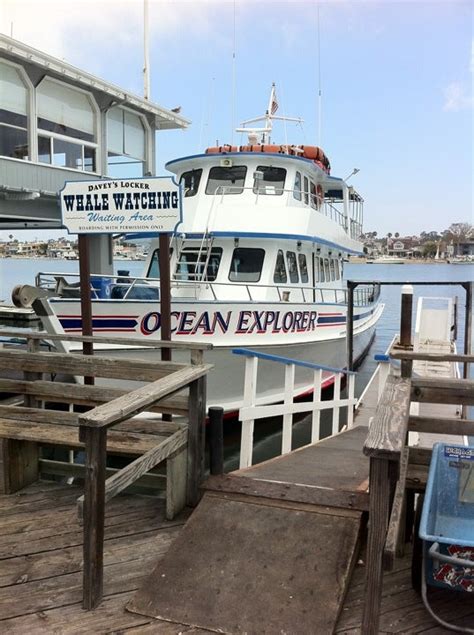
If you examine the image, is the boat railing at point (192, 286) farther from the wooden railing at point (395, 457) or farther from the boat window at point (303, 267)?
the wooden railing at point (395, 457)

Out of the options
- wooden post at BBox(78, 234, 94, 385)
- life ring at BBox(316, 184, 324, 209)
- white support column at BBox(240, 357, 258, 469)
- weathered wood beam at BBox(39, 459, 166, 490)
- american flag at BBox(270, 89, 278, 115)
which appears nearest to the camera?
weathered wood beam at BBox(39, 459, 166, 490)

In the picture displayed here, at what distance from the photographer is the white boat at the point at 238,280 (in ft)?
26.6

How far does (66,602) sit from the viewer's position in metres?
2.65

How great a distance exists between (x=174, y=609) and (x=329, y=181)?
1133 cm

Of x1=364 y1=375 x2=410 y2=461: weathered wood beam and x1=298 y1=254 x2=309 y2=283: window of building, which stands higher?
x1=298 y1=254 x2=309 y2=283: window of building

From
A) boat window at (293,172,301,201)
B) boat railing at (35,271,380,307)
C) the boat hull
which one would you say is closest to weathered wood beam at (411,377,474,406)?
the boat hull

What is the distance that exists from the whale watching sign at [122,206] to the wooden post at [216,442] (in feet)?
5.67

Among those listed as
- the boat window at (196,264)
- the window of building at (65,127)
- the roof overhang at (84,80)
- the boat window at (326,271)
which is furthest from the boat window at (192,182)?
the roof overhang at (84,80)

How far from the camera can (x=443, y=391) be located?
3.29 meters

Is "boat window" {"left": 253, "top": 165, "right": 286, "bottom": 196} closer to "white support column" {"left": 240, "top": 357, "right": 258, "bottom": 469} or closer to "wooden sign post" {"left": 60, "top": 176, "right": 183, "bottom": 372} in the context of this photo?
"wooden sign post" {"left": 60, "top": 176, "right": 183, "bottom": 372}

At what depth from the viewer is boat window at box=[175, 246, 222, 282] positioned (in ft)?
31.7

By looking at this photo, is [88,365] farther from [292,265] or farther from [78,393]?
[292,265]

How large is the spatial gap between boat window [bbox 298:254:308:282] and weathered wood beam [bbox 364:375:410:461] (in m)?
7.75

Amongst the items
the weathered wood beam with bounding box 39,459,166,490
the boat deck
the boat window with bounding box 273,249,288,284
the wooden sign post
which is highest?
the wooden sign post
